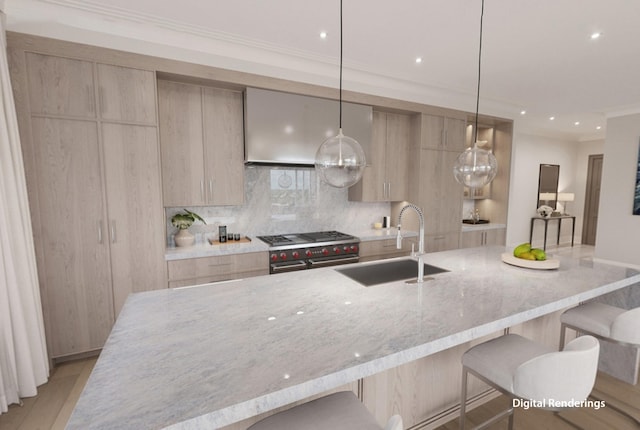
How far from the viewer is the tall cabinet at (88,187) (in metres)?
2.39

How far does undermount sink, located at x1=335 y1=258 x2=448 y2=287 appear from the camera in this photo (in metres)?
1.99

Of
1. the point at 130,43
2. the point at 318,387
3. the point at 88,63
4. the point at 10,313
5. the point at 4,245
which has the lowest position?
the point at 10,313

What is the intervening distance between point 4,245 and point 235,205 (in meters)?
1.86

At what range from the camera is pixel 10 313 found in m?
2.12

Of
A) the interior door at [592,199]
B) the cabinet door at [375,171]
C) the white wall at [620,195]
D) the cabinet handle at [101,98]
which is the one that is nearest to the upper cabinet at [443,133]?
the cabinet door at [375,171]

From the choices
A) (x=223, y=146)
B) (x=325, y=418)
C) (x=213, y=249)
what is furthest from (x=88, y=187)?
(x=325, y=418)

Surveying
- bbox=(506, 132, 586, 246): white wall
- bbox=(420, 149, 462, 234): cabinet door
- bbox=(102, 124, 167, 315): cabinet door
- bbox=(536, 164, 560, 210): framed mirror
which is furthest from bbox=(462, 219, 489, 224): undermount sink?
bbox=(102, 124, 167, 315): cabinet door

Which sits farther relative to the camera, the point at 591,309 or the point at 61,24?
the point at 61,24

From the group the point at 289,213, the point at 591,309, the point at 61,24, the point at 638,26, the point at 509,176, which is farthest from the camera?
the point at 509,176

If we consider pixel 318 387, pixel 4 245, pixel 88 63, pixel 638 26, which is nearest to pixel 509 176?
pixel 638 26

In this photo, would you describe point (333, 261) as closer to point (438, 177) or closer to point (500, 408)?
point (500, 408)

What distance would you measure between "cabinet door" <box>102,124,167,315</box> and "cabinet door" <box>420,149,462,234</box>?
323 centimetres

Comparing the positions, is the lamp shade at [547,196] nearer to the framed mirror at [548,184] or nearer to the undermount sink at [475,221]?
the framed mirror at [548,184]

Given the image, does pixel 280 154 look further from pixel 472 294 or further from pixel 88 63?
pixel 472 294
